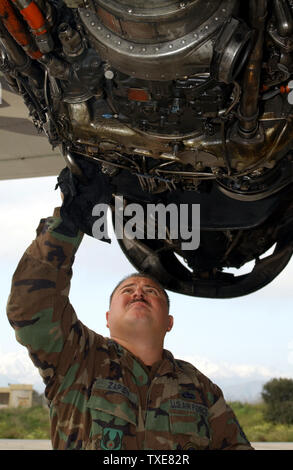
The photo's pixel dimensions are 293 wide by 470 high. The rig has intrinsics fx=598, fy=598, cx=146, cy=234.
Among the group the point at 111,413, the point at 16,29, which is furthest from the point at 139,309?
the point at 16,29

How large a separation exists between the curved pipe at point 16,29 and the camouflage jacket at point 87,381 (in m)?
0.82

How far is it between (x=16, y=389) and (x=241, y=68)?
760 inches

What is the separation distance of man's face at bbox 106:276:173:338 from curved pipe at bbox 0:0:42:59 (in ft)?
4.78

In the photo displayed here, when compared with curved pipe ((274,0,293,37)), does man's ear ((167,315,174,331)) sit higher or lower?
lower

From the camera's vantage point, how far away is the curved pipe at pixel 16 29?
2.11 meters

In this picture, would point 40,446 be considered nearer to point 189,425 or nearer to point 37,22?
point 189,425

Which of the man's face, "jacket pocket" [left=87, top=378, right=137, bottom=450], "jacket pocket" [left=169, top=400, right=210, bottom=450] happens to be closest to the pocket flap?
"jacket pocket" [left=87, top=378, right=137, bottom=450]

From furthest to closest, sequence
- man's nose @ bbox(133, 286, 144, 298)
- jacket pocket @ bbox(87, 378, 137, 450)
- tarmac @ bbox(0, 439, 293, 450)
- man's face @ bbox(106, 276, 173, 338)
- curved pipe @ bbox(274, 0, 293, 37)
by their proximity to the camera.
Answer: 1. tarmac @ bbox(0, 439, 293, 450)
2. man's nose @ bbox(133, 286, 144, 298)
3. man's face @ bbox(106, 276, 173, 338)
4. jacket pocket @ bbox(87, 378, 137, 450)
5. curved pipe @ bbox(274, 0, 293, 37)

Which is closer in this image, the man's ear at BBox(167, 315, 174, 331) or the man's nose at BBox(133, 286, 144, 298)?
the man's nose at BBox(133, 286, 144, 298)

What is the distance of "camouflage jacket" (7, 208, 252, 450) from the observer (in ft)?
9.05

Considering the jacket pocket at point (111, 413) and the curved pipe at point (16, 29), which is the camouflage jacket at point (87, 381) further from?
the curved pipe at point (16, 29)

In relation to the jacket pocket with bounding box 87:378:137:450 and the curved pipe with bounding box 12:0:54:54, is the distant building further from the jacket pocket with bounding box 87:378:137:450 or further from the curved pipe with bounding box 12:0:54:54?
the curved pipe with bounding box 12:0:54:54

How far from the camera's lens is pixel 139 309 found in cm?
317

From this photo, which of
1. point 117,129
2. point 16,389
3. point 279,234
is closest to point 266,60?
point 117,129
